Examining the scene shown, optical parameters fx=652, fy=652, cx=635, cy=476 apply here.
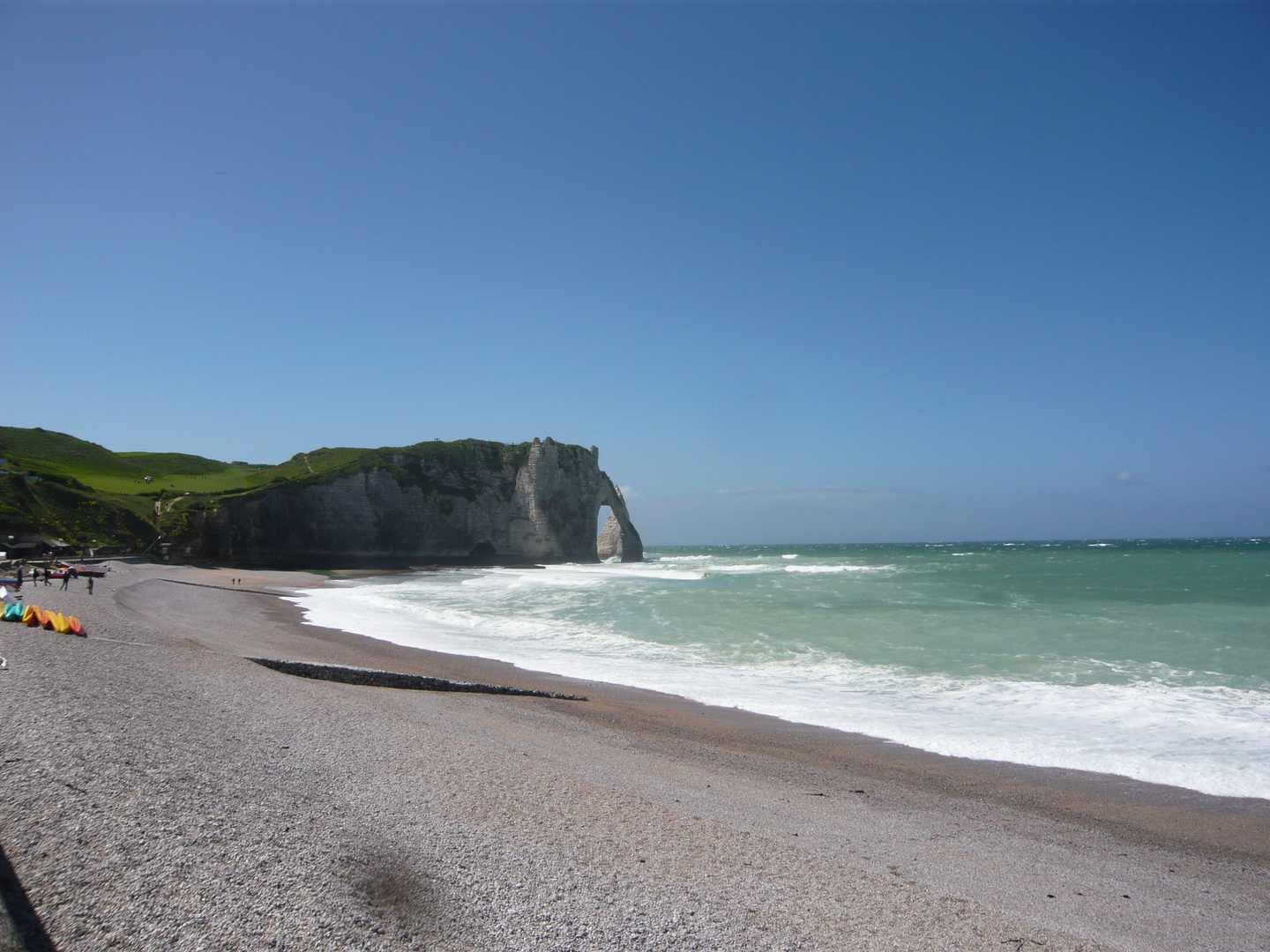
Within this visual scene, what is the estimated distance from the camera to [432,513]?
59.4 metres

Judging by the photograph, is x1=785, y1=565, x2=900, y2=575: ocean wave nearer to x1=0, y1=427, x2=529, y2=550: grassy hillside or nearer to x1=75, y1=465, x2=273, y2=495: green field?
x1=0, y1=427, x2=529, y2=550: grassy hillside

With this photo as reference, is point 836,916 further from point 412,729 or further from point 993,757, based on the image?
point 993,757

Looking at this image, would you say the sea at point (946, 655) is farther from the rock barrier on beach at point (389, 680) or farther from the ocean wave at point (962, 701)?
the rock barrier on beach at point (389, 680)

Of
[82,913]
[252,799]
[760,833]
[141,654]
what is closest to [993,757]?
[760,833]

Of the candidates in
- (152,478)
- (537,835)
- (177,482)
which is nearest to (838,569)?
(537,835)

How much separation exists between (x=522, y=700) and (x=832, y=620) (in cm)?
1197

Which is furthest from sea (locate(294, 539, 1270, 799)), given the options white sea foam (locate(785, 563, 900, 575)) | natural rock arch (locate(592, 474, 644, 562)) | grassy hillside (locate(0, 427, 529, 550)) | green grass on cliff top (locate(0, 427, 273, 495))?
natural rock arch (locate(592, 474, 644, 562))

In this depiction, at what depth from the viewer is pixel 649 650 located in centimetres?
1471

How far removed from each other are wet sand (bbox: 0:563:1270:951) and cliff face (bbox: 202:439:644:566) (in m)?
48.4

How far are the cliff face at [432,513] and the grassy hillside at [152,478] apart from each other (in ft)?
0.90

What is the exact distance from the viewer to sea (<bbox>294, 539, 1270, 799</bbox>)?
8203 millimetres

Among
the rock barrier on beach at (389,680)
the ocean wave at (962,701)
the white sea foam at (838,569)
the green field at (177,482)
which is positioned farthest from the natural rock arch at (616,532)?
the rock barrier on beach at (389,680)

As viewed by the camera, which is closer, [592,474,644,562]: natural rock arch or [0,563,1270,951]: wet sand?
[0,563,1270,951]: wet sand

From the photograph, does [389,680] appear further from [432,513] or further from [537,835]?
[432,513]
